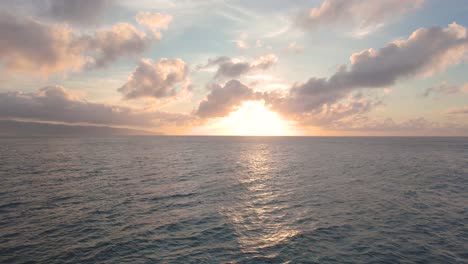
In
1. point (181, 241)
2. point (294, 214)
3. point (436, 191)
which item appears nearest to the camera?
point (181, 241)

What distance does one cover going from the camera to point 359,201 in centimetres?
3622

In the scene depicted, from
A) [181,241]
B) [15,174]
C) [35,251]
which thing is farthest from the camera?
[15,174]

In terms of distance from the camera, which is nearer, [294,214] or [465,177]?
[294,214]

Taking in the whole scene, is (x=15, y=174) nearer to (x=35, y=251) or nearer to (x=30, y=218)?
(x=30, y=218)

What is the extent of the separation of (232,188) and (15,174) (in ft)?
170

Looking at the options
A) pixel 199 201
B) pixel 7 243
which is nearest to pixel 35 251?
pixel 7 243

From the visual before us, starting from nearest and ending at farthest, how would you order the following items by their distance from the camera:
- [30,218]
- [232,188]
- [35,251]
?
[35,251] < [30,218] < [232,188]

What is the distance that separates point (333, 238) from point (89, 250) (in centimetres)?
2292

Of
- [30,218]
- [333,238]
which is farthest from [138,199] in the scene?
[333,238]

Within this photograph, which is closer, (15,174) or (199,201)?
(199,201)

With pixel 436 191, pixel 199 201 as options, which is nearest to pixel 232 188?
pixel 199 201

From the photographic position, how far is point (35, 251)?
2022 cm

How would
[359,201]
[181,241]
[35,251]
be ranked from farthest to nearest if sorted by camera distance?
1. [359,201]
2. [181,241]
3. [35,251]

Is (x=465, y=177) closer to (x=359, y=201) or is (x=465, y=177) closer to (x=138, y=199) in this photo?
(x=359, y=201)
